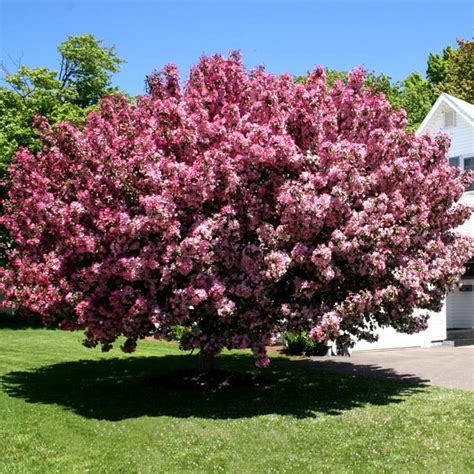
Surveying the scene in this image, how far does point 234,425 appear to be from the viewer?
11.6 m

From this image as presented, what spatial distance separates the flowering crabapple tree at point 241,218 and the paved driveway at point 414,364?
10.8ft

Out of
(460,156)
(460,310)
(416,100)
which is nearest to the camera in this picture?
(460,156)

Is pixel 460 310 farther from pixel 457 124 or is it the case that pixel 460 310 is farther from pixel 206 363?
pixel 206 363

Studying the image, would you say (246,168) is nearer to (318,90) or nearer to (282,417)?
(318,90)

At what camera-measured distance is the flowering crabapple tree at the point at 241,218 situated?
39.3 feet

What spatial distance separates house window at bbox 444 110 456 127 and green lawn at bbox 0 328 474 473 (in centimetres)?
1497

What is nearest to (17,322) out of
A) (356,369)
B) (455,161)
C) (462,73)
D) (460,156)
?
(356,369)

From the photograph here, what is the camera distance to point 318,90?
13273 mm

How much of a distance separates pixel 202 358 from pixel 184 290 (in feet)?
14.7

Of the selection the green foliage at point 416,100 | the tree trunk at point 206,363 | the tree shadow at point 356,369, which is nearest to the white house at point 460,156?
the tree shadow at point 356,369

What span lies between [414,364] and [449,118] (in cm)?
1284

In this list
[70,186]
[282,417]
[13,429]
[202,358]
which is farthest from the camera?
[202,358]

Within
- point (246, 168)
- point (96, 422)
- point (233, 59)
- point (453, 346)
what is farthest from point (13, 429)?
point (453, 346)

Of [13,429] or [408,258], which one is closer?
[13,429]
